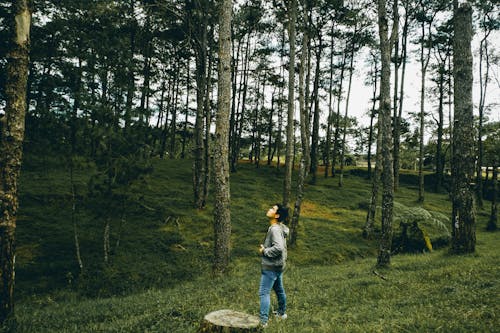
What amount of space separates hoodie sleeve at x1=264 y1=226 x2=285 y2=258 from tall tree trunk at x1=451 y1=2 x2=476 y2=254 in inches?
313

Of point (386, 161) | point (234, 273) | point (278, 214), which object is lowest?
point (234, 273)

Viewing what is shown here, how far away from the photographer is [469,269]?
8836mm

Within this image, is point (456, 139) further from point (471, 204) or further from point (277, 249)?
point (277, 249)

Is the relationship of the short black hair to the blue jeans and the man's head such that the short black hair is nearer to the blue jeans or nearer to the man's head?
the man's head

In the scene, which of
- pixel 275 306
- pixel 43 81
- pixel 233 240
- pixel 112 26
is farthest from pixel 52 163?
pixel 275 306

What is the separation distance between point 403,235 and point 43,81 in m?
20.8

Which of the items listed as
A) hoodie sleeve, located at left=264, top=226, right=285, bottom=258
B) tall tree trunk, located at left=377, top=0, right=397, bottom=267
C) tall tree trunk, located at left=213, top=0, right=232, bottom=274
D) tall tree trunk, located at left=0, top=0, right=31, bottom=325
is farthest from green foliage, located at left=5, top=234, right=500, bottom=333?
hoodie sleeve, located at left=264, top=226, right=285, bottom=258

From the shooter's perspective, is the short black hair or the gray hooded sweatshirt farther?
the short black hair

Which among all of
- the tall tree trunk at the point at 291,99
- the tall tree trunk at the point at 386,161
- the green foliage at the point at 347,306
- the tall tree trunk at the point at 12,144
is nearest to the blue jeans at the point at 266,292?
the green foliage at the point at 347,306

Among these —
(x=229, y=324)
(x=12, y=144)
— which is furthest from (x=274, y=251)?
(x=12, y=144)

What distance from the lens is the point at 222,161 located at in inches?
452

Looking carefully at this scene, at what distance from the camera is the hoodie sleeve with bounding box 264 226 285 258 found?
6.12 metres

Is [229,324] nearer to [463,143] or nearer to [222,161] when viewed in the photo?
[222,161]

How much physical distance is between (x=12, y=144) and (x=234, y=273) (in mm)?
9292
